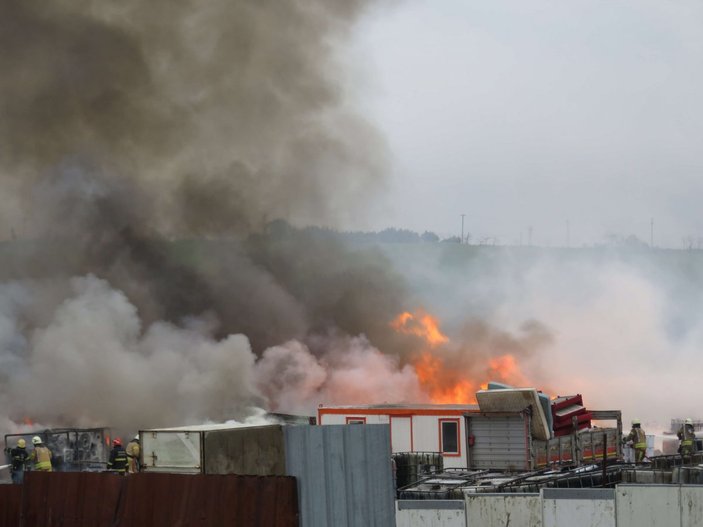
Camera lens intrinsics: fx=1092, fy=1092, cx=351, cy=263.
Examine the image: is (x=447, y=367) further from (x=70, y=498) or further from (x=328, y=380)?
(x=70, y=498)

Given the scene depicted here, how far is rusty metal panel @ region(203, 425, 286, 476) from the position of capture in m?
13.0

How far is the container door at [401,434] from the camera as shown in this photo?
23.0 m

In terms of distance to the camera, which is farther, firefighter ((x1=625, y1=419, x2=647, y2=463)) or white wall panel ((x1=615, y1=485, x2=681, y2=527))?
firefighter ((x1=625, y1=419, x2=647, y2=463))

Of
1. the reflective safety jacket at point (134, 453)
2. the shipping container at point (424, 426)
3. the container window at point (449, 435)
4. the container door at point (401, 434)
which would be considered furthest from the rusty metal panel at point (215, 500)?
the container door at point (401, 434)

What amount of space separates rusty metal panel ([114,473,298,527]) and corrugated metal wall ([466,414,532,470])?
35.7 ft

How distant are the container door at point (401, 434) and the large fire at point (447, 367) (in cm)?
1416

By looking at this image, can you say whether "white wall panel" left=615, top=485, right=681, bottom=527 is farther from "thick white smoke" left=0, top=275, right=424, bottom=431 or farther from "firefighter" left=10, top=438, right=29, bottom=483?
"thick white smoke" left=0, top=275, right=424, bottom=431

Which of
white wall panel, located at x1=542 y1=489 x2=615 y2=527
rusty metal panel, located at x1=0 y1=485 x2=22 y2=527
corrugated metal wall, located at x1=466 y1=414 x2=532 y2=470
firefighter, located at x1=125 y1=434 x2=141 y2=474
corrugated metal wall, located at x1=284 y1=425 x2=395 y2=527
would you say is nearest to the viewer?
corrugated metal wall, located at x1=284 y1=425 x2=395 y2=527

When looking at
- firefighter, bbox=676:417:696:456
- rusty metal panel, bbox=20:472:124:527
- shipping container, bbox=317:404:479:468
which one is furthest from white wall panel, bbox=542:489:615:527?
firefighter, bbox=676:417:696:456

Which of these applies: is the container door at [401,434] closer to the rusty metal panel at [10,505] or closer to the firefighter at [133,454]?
the firefighter at [133,454]

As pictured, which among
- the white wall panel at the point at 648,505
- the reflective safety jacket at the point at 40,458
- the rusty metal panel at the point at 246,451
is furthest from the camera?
the reflective safety jacket at the point at 40,458

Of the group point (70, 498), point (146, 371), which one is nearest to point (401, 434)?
point (70, 498)

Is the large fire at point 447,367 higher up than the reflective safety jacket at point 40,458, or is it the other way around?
the large fire at point 447,367

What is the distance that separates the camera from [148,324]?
1478 inches
